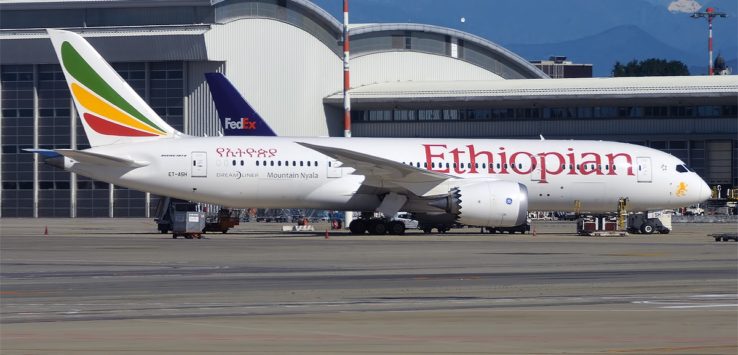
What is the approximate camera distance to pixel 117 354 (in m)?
12.4

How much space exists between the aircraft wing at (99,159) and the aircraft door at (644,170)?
17764 mm

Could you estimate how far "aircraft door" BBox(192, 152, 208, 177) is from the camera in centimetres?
4338

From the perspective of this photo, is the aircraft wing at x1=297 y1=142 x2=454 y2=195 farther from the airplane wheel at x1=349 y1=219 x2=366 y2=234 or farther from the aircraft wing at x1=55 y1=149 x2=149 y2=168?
the aircraft wing at x1=55 y1=149 x2=149 y2=168

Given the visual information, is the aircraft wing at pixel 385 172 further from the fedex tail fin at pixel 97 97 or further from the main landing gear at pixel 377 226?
the fedex tail fin at pixel 97 97

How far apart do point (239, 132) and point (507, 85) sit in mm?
25430

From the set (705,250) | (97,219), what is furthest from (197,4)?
(705,250)

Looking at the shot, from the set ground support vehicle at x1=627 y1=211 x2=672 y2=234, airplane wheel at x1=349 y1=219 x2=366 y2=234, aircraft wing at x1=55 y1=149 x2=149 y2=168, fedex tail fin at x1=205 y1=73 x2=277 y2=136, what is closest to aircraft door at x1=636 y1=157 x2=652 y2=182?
ground support vehicle at x1=627 y1=211 x2=672 y2=234

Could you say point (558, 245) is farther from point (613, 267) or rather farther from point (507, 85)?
→ point (507, 85)

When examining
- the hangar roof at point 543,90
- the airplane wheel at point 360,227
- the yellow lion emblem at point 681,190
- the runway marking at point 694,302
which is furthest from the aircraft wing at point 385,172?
the hangar roof at point 543,90

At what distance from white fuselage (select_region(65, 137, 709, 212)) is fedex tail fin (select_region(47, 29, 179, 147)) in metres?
0.77

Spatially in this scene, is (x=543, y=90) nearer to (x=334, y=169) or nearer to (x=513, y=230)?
(x=513, y=230)

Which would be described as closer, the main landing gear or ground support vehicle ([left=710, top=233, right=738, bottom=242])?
ground support vehicle ([left=710, top=233, right=738, bottom=242])

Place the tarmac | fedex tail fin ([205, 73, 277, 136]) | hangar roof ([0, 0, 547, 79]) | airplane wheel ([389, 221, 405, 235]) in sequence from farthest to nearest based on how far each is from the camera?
1. hangar roof ([0, 0, 547, 79])
2. fedex tail fin ([205, 73, 277, 136])
3. airplane wheel ([389, 221, 405, 235])
4. the tarmac

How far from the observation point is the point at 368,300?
1841 cm
